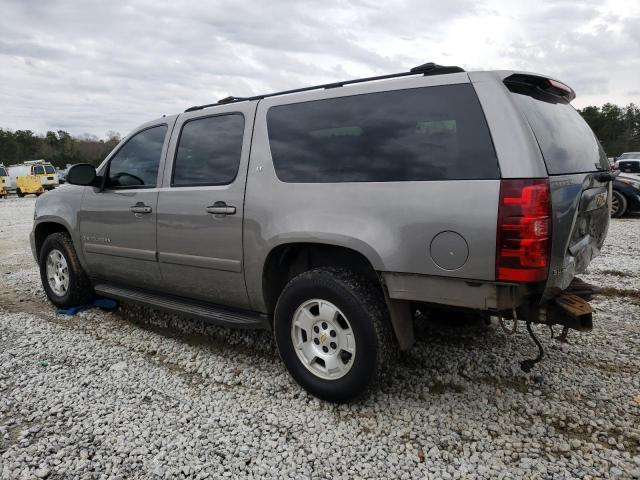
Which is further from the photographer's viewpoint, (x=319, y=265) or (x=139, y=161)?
(x=139, y=161)

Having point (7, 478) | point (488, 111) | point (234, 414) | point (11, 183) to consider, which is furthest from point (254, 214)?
point (11, 183)

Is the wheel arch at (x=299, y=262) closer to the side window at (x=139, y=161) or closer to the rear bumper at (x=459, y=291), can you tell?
the rear bumper at (x=459, y=291)

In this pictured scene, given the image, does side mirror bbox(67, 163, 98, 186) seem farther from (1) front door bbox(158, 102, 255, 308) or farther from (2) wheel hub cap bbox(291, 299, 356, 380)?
(2) wheel hub cap bbox(291, 299, 356, 380)

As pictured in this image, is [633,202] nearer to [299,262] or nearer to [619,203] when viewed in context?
[619,203]

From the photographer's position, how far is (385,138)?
271 cm

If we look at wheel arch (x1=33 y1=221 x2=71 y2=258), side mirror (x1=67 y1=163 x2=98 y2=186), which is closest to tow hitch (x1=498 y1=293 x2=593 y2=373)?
side mirror (x1=67 y1=163 x2=98 y2=186)

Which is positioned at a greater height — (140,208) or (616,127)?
(616,127)

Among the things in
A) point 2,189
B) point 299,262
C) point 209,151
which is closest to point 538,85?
point 299,262

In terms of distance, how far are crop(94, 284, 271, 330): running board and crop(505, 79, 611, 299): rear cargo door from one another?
1891 millimetres

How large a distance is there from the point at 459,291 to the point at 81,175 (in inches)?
135

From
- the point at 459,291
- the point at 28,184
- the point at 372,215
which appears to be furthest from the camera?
the point at 28,184

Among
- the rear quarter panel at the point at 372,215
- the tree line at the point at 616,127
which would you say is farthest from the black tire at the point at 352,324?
the tree line at the point at 616,127

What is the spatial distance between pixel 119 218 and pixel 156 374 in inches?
57.7

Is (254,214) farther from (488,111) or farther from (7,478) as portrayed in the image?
(7,478)
